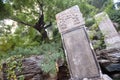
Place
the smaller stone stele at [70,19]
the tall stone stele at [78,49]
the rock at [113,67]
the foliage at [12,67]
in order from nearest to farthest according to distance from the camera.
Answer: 1. the tall stone stele at [78,49]
2. the smaller stone stele at [70,19]
3. the foliage at [12,67]
4. the rock at [113,67]

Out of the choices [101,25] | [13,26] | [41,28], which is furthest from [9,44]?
[101,25]

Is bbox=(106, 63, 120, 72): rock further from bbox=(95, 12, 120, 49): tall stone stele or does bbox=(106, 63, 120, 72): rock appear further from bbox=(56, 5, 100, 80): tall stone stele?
bbox=(56, 5, 100, 80): tall stone stele

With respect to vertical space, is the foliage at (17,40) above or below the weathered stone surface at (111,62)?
above

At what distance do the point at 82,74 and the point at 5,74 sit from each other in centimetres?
255

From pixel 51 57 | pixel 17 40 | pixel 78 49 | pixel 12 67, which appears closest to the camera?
pixel 78 49

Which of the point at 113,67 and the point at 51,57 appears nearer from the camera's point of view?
the point at 51,57

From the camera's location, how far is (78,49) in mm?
3959

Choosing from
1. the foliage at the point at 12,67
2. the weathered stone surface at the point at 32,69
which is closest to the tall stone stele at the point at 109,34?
the weathered stone surface at the point at 32,69

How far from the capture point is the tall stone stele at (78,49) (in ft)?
12.5

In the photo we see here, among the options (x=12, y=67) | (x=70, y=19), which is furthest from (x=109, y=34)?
(x=12, y=67)

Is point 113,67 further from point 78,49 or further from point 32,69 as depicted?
point 32,69

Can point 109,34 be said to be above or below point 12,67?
above

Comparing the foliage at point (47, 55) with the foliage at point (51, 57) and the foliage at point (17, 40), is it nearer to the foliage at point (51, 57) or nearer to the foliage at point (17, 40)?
the foliage at point (51, 57)

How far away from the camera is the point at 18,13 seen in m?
6.48
